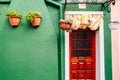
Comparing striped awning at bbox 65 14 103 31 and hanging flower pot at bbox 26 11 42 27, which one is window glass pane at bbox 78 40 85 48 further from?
hanging flower pot at bbox 26 11 42 27

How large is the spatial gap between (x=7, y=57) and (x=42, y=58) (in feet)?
3.90

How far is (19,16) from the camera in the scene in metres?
9.91

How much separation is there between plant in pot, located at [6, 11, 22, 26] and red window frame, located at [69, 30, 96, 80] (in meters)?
2.12

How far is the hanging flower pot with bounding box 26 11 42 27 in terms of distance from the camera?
9789mm

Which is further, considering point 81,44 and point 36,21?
point 81,44

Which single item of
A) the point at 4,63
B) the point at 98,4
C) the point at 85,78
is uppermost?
the point at 98,4

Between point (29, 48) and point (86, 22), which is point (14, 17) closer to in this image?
point (29, 48)

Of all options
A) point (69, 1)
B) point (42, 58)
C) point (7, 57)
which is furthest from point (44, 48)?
point (69, 1)

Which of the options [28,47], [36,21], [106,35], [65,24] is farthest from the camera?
[106,35]

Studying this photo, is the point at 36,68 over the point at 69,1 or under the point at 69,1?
under

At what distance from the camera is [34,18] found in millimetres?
9836

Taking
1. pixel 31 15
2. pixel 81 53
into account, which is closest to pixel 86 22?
pixel 81 53

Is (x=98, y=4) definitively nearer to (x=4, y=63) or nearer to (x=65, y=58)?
(x=65, y=58)

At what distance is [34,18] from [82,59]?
2489mm
